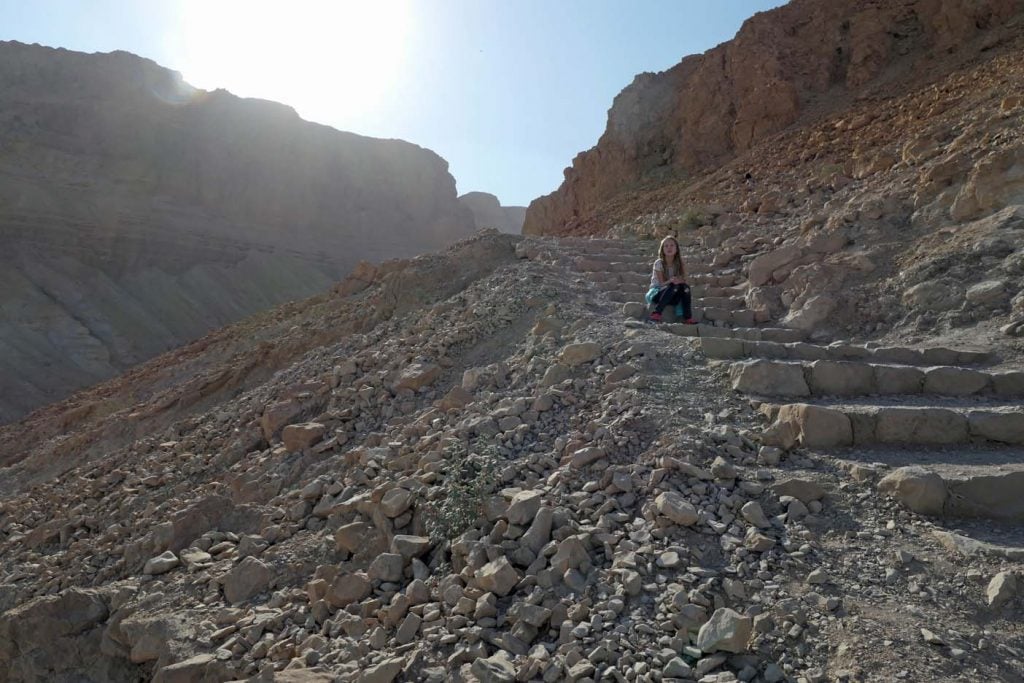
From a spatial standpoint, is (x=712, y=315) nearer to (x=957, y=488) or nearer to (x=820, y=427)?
(x=820, y=427)

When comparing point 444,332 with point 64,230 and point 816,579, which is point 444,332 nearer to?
point 816,579

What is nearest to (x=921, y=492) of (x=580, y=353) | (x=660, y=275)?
(x=580, y=353)

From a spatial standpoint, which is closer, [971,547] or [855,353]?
[971,547]

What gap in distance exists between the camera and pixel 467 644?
3.13 metres

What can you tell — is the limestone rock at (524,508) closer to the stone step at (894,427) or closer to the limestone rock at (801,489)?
the limestone rock at (801,489)

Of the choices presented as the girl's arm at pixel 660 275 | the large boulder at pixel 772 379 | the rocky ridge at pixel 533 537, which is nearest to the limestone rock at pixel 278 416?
A: the rocky ridge at pixel 533 537

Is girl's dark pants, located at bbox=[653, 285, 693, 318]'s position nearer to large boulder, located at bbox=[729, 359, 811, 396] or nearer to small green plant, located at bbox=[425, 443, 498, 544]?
large boulder, located at bbox=[729, 359, 811, 396]

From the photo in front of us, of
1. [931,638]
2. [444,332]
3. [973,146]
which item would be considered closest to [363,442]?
[444,332]

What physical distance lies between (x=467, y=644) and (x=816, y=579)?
1.54 metres

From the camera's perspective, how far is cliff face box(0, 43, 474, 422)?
81.6ft

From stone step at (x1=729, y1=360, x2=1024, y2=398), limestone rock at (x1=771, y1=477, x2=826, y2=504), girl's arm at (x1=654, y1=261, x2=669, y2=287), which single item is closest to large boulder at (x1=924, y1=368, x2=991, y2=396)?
stone step at (x1=729, y1=360, x2=1024, y2=398)

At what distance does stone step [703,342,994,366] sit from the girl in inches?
41.4

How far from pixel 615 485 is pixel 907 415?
69.5 inches

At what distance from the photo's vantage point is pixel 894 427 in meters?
4.02
